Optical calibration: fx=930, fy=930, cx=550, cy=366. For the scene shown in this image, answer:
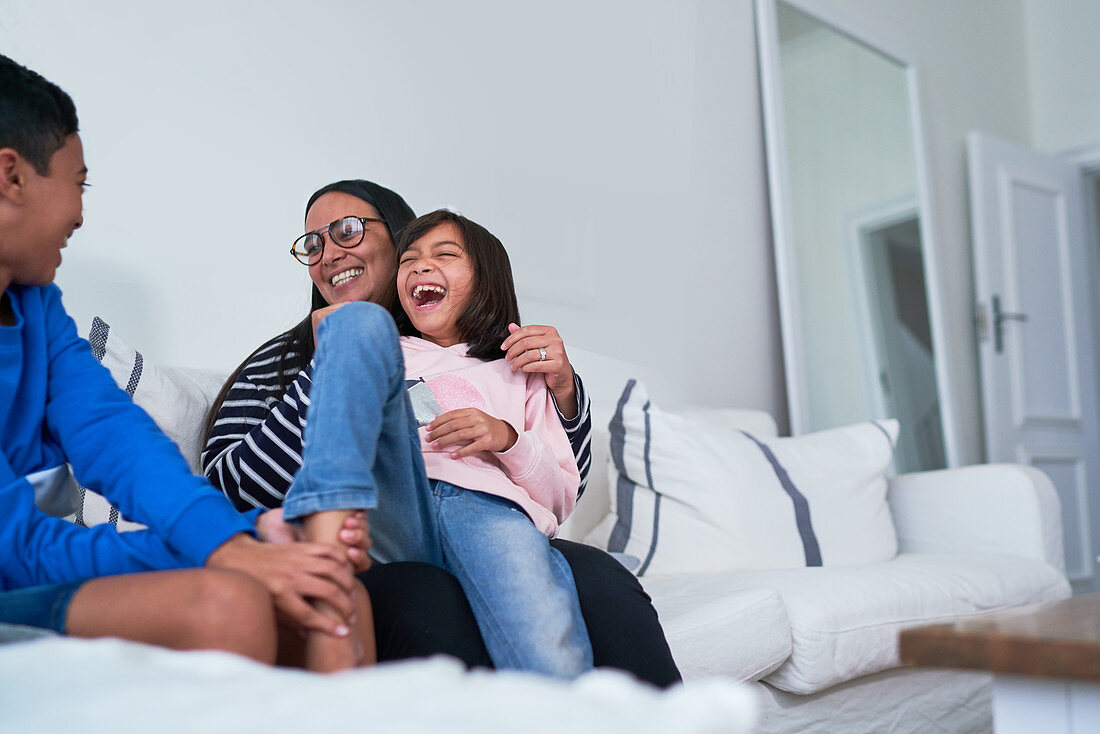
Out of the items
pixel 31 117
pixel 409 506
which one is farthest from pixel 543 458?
pixel 31 117

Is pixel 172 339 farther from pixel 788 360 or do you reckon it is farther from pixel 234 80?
pixel 788 360

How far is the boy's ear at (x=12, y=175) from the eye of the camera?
0.92 meters

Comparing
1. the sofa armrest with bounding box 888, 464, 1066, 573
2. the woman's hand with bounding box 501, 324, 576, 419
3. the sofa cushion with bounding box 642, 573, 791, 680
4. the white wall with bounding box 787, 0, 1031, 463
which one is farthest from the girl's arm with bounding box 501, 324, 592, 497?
the white wall with bounding box 787, 0, 1031, 463

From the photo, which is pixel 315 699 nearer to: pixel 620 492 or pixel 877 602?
pixel 877 602

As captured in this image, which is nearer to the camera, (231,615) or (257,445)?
(231,615)

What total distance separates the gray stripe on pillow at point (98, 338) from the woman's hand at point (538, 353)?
581mm

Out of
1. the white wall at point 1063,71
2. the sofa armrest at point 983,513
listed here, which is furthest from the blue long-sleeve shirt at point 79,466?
the white wall at point 1063,71

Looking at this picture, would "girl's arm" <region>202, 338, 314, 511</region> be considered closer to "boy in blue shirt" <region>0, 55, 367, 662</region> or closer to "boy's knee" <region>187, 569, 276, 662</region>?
"boy in blue shirt" <region>0, 55, 367, 662</region>

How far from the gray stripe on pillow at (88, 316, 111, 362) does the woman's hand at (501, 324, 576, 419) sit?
22.9 inches

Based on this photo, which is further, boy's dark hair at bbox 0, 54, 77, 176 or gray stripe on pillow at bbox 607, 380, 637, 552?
gray stripe on pillow at bbox 607, 380, 637, 552

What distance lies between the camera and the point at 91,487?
3.22 feet

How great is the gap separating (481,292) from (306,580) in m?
0.79

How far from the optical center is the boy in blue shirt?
0.73 meters

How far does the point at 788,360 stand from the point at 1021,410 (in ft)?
4.39
